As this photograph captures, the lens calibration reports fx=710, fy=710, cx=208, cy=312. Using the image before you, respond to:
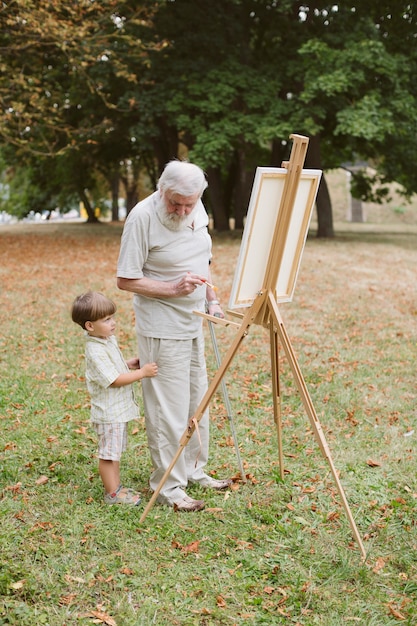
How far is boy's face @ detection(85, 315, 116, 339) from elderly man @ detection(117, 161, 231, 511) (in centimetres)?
17

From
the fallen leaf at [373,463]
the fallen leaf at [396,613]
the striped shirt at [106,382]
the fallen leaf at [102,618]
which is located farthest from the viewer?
the fallen leaf at [373,463]

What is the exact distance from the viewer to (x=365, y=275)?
14.1 meters

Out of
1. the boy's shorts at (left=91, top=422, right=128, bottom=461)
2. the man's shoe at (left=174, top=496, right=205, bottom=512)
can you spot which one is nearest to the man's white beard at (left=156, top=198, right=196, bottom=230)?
the boy's shorts at (left=91, top=422, right=128, bottom=461)

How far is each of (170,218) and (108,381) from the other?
1.01 m

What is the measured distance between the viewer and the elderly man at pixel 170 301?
3953 millimetres

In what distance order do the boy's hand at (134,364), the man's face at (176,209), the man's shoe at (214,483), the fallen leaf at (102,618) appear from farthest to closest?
the man's shoe at (214,483) < the boy's hand at (134,364) < the man's face at (176,209) < the fallen leaf at (102,618)

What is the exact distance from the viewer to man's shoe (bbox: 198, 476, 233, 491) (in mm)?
4676

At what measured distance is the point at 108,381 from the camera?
13.5ft

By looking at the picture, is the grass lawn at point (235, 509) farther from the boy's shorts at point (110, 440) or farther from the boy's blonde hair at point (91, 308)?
the boy's blonde hair at point (91, 308)

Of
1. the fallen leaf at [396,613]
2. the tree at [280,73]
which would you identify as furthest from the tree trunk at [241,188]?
the fallen leaf at [396,613]

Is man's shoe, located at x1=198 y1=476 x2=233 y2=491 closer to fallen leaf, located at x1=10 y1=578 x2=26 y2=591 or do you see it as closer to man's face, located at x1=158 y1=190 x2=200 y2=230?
fallen leaf, located at x1=10 y1=578 x2=26 y2=591

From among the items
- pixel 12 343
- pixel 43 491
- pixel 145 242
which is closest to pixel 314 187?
pixel 145 242

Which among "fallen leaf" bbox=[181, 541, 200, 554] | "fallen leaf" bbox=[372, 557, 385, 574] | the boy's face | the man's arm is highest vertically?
the man's arm

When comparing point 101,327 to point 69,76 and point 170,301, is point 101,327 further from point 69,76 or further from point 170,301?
point 69,76
